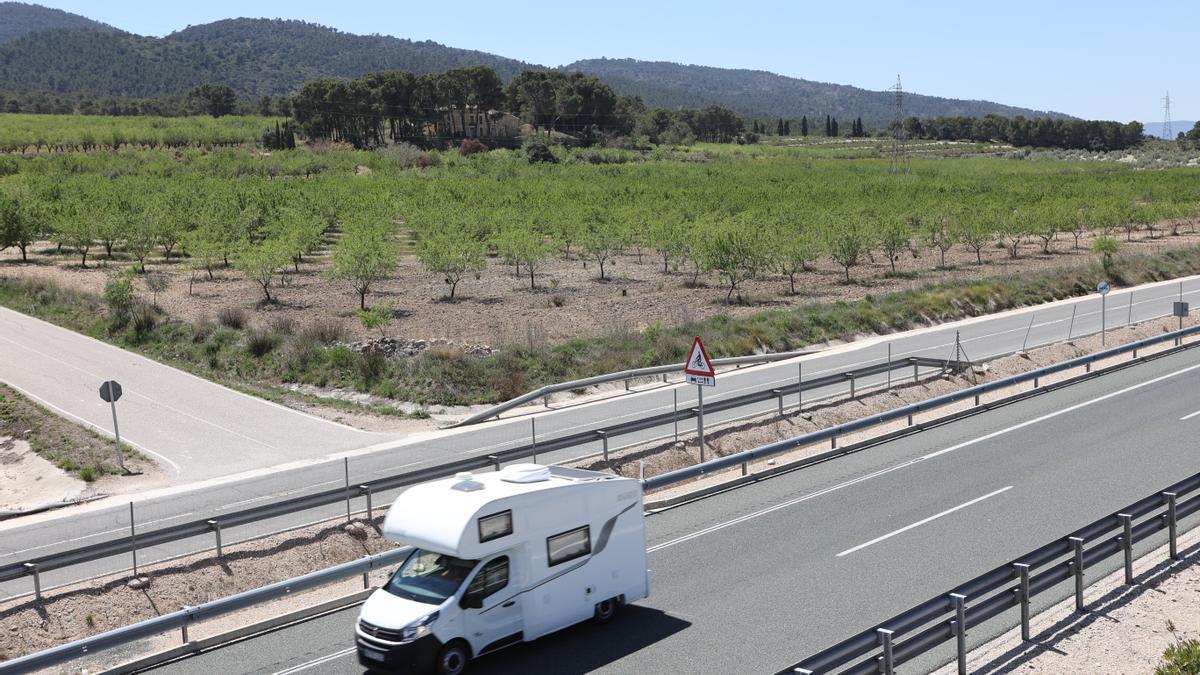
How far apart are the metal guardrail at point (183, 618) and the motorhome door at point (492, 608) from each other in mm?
2506

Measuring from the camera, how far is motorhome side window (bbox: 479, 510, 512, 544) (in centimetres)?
1209

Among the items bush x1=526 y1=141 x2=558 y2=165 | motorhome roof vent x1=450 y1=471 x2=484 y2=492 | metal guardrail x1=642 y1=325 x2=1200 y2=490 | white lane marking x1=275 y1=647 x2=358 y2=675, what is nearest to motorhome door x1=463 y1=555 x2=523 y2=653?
motorhome roof vent x1=450 y1=471 x2=484 y2=492

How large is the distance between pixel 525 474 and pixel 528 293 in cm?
3982

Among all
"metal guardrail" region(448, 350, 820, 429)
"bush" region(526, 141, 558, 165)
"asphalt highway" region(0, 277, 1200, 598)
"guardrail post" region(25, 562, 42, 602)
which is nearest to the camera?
"guardrail post" region(25, 562, 42, 602)

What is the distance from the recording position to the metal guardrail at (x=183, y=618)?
467 inches

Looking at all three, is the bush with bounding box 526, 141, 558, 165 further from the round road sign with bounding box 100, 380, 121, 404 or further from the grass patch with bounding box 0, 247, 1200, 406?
the round road sign with bounding box 100, 380, 121, 404

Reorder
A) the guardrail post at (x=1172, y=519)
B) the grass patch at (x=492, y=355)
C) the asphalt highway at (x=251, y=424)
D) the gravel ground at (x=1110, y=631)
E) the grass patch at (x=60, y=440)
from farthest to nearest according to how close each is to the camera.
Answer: the grass patch at (x=492, y=355), the grass patch at (x=60, y=440), the asphalt highway at (x=251, y=424), the guardrail post at (x=1172, y=519), the gravel ground at (x=1110, y=631)

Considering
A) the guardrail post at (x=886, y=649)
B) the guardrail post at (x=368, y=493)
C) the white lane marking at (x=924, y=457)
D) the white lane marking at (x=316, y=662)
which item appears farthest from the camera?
the guardrail post at (x=368, y=493)

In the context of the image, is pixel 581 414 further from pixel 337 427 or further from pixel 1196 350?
pixel 1196 350

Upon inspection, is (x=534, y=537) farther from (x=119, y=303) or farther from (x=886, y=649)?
(x=119, y=303)

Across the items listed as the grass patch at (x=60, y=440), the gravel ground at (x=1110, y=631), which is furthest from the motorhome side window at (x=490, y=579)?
the grass patch at (x=60, y=440)

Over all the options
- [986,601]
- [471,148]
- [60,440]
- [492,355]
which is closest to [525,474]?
[986,601]

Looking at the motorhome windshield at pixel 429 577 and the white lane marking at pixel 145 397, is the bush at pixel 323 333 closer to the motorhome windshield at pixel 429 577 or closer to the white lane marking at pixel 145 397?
the white lane marking at pixel 145 397

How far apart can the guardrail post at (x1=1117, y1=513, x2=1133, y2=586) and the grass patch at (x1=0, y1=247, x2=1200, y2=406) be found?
21.1m
